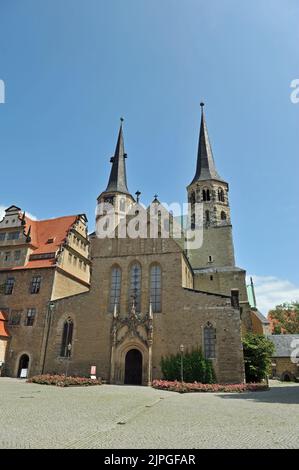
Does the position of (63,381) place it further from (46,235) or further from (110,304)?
(46,235)

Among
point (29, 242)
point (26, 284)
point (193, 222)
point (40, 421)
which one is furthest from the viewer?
point (193, 222)

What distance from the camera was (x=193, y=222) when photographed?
40.8 m

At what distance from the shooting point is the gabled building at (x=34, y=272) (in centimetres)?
2669

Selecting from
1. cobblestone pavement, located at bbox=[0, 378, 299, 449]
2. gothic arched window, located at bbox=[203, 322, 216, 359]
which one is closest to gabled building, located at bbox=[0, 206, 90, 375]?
gothic arched window, located at bbox=[203, 322, 216, 359]

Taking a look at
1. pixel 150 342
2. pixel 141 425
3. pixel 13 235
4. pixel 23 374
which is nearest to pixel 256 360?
pixel 150 342

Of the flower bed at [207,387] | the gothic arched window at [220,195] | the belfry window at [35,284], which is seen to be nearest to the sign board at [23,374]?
the belfry window at [35,284]

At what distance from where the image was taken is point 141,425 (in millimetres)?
8633

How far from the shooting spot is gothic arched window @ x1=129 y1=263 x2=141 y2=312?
25.7 metres

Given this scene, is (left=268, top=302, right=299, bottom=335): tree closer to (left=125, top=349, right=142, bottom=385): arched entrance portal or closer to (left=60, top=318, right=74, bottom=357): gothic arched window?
(left=125, top=349, right=142, bottom=385): arched entrance portal

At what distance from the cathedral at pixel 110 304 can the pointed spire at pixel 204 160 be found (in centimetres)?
1364
